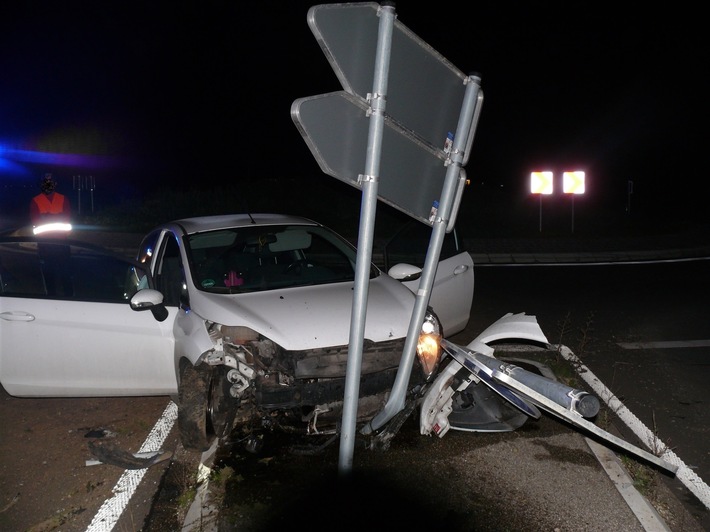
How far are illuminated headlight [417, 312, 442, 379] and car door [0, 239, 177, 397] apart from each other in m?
1.84

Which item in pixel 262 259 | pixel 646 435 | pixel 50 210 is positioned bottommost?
pixel 646 435

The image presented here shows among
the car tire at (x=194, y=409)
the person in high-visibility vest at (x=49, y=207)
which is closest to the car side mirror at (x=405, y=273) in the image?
the car tire at (x=194, y=409)

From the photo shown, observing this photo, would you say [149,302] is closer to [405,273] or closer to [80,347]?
[80,347]

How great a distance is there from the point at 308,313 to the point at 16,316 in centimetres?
221

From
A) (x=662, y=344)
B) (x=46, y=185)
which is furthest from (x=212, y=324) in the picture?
(x=46, y=185)

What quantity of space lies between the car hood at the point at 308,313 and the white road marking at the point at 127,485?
1075mm

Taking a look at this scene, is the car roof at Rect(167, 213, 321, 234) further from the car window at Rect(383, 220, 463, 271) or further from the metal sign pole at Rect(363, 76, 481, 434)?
the metal sign pole at Rect(363, 76, 481, 434)

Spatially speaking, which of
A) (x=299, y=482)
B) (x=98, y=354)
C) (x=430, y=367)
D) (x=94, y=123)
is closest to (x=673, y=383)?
(x=430, y=367)

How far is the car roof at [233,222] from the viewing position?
5.75m

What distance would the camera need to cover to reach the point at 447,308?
6.32 meters

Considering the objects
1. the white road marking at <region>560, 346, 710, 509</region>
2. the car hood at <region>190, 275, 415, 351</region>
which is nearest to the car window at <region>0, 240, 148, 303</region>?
the car hood at <region>190, 275, 415, 351</region>

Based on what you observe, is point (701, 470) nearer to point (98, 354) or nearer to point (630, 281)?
point (98, 354)

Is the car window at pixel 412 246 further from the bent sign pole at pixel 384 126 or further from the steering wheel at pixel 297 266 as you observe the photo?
the bent sign pole at pixel 384 126

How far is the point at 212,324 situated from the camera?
4.62 metres
